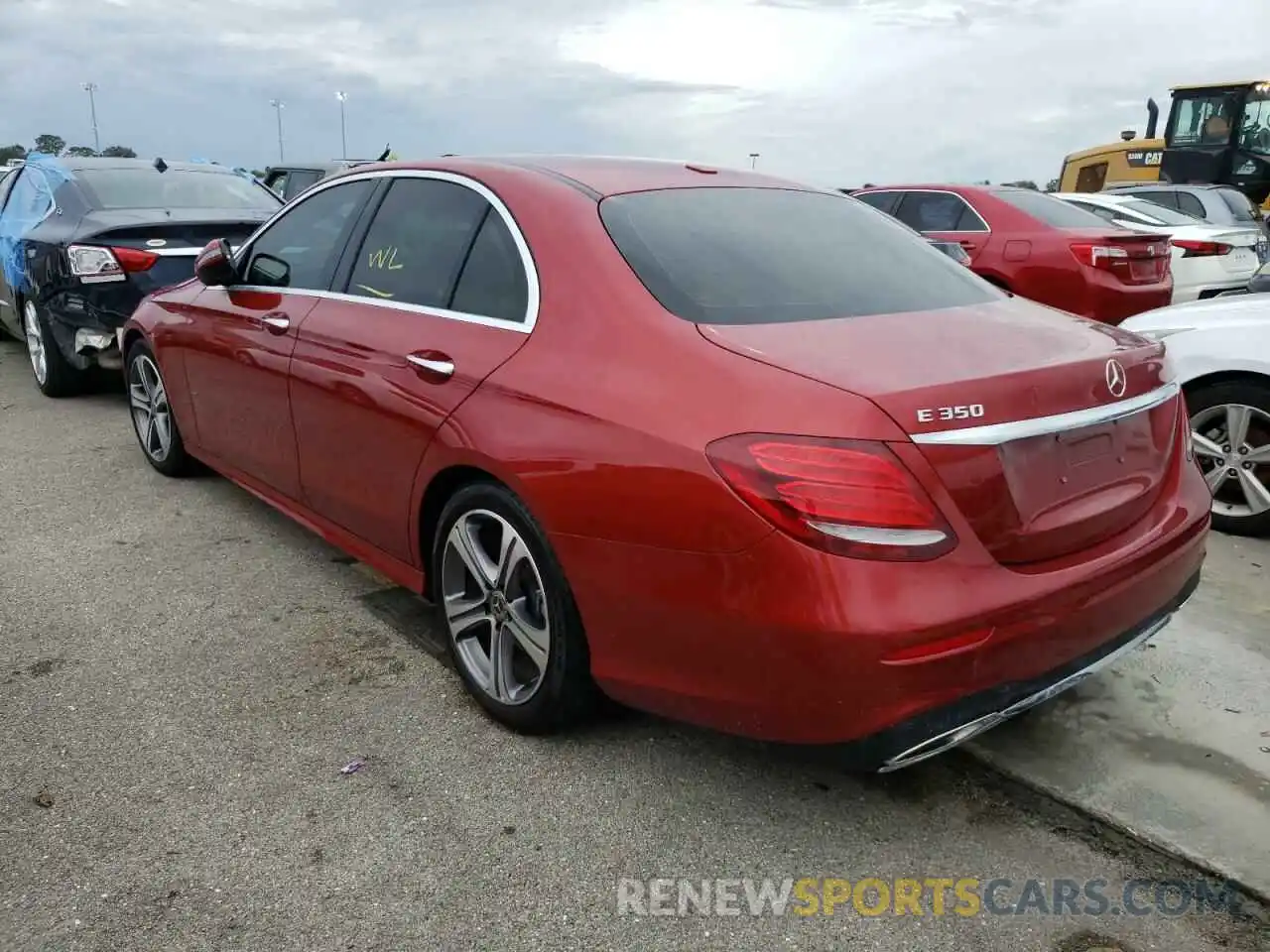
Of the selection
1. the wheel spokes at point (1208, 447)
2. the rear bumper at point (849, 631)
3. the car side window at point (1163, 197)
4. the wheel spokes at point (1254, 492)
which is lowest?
the wheel spokes at point (1254, 492)

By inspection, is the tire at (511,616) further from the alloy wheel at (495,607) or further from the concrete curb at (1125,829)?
the concrete curb at (1125,829)

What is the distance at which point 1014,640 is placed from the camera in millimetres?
2199

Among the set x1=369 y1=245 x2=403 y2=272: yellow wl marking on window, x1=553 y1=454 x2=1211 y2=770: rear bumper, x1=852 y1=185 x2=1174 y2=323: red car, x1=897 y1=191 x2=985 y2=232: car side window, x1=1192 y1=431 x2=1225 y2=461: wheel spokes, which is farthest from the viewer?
x1=897 y1=191 x2=985 y2=232: car side window

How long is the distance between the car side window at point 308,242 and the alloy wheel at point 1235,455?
368 cm

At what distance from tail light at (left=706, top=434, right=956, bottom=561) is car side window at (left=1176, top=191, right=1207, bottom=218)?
11.9 m

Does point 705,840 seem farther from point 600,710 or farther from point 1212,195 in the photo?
point 1212,195

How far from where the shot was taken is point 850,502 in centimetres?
209

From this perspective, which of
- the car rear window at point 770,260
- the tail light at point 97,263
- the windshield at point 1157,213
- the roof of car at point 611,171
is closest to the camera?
the car rear window at point 770,260

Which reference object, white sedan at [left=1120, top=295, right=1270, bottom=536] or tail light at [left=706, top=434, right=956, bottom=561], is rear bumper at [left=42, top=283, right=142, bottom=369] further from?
white sedan at [left=1120, top=295, right=1270, bottom=536]

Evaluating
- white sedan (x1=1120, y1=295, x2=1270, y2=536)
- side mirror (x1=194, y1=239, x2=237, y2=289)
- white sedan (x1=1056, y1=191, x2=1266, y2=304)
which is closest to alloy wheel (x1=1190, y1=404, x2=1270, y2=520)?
white sedan (x1=1120, y1=295, x2=1270, y2=536)

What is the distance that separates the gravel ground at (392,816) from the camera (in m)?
2.21

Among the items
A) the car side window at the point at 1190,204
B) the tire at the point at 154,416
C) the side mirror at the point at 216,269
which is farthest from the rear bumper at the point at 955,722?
the car side window at the point at 1190,204

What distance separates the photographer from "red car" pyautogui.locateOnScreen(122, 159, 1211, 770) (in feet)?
6.97

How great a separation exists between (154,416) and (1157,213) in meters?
9.43
